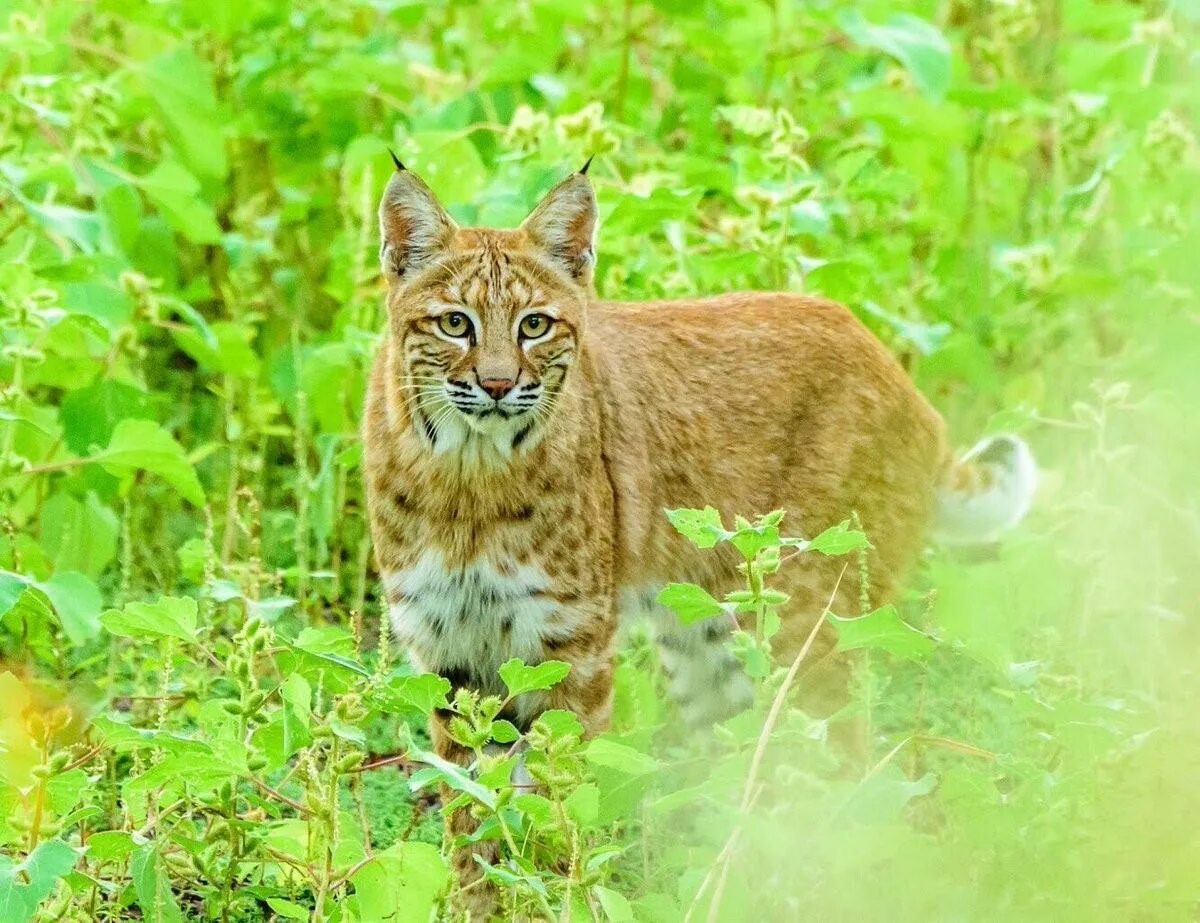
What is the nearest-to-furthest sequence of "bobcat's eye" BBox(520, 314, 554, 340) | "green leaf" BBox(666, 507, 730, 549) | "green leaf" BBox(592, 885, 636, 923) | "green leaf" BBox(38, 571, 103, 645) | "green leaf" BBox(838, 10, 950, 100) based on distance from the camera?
"green leaf" BBox(592, 885, 636, 923) → "green leaf" BBox(666, 507, 730, 549) → "green leaf" BBox(38, 571, 103, 645) → "bobcat's eye" BBox(520, 314, 554, 340) → "green leaf" BBox(838, 10, 950, 100)

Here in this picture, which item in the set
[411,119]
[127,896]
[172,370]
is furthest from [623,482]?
[172,370]

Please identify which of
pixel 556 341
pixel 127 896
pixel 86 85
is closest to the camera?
pixel 127 896

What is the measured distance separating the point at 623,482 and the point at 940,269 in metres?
2.59

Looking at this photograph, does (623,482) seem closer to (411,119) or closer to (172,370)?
(411,119)

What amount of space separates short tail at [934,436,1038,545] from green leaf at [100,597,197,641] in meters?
2.41

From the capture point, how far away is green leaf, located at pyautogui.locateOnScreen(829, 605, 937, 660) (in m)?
3.00

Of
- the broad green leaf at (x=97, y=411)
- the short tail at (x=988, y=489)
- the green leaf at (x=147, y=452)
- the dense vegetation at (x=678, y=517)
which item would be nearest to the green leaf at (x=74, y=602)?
the dense vegetation at (x=678, y=517)

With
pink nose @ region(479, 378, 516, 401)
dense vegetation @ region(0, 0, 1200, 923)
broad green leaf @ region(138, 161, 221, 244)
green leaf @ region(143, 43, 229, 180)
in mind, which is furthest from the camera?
green leaf @ region(143, 43, 229, 180)

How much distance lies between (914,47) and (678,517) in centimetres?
288

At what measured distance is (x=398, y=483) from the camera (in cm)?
436

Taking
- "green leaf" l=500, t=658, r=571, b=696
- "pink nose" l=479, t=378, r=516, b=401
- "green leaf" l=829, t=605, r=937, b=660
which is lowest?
"green leaf" l=500, t=658, r=571, b=696

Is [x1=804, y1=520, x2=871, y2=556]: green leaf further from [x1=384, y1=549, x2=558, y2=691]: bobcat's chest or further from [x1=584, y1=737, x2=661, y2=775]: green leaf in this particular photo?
[x1=384, y1=549, x2=558, y2=691]: bobcat's chest

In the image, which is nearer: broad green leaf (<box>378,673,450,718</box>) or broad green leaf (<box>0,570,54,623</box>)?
broad green leaf (<box>378,673,450,718</box>)

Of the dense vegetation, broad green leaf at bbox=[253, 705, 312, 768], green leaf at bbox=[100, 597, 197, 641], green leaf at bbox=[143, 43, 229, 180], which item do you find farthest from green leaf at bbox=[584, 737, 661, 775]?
green leaf at bbox=[143, 43, 229, 180]
